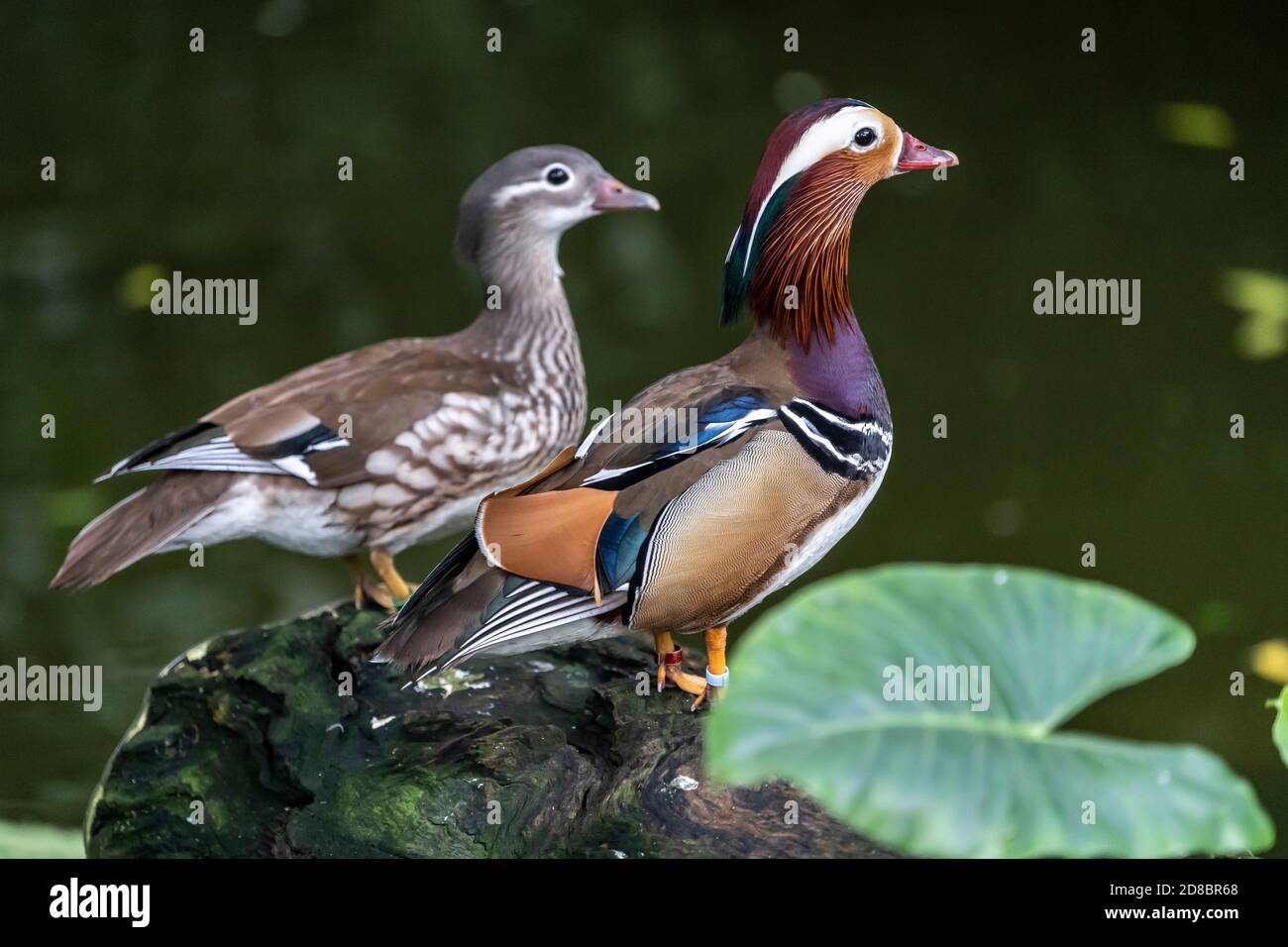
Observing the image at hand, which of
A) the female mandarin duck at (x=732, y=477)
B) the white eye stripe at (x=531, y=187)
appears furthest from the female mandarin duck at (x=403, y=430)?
the female mandarin duck at (x=732, y=477)

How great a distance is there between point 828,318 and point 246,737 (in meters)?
1.00

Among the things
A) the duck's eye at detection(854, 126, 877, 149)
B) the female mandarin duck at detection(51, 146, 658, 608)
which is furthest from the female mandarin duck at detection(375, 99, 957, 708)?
the female mandarin duck at detection(51, 146, 658, 608)

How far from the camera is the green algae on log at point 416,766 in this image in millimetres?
2090

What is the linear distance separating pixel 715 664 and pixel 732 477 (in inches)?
12.9

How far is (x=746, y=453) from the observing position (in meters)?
2.06

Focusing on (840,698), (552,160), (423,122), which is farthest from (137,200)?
(840,698)

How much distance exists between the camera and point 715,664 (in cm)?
226

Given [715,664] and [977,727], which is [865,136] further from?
[977,727]

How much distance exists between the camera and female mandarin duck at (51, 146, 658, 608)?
234 centimetres

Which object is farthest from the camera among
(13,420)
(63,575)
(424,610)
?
(13,420)

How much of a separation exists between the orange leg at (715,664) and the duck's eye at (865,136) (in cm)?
66

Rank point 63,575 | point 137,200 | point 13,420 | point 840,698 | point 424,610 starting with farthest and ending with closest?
1. point 137,200
2. point 13,420
3. point 63,575
4. point 424,610
5. point 840,698

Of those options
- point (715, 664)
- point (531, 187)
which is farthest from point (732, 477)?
point (531, 187)

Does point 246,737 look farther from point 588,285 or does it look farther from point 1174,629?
point 588,285
